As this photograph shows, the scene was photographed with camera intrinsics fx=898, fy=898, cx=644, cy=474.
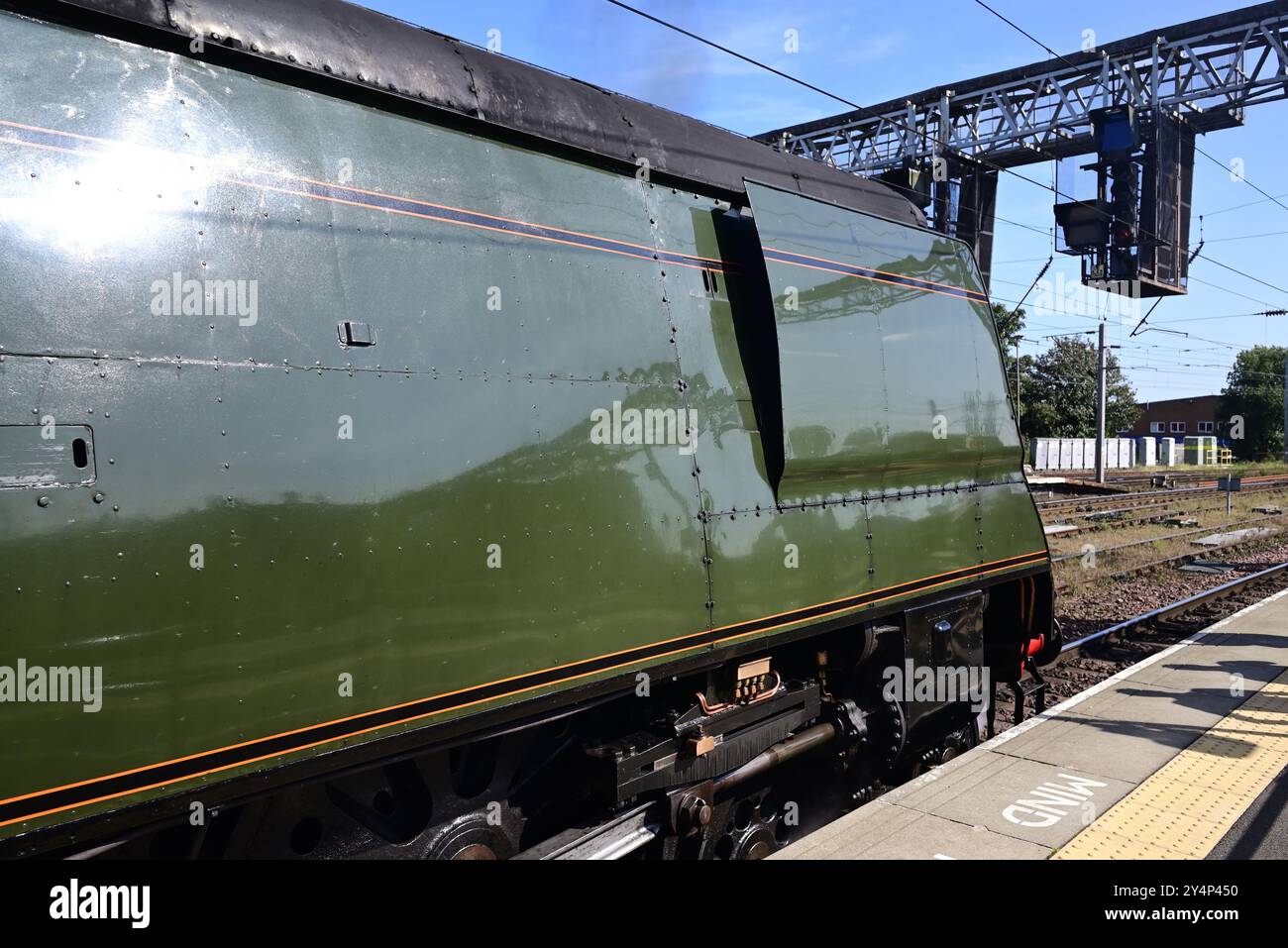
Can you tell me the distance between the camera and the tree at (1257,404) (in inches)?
2963

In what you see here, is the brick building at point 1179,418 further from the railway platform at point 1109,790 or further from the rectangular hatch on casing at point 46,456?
the rectangular hatch on casing at point 46,456

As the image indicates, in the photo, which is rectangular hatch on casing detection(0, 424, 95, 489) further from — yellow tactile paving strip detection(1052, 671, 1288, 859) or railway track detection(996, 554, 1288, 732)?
railway track detection(996, 554, 1288, 732)

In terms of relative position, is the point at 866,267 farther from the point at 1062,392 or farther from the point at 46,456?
the point at 1062,392

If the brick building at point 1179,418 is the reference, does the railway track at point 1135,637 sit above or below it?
below

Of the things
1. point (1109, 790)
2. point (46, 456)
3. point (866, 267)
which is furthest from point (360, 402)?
point (1109, 790)

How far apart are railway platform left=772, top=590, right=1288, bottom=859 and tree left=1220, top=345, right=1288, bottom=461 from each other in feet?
258

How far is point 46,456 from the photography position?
90.0 inches

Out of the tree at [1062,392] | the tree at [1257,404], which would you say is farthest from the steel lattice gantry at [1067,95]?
the tree at [1257,404]

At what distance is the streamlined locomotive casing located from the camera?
7.73 ft

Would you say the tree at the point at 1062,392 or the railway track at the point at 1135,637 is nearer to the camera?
the railway track at the point at 1135,637

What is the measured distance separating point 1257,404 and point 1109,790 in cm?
8599

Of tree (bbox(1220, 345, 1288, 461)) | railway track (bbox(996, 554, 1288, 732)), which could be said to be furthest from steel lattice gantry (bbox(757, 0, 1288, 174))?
tree (bbox(1220, 345, 1288, 461))

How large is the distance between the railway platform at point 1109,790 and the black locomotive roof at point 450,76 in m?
3.56
